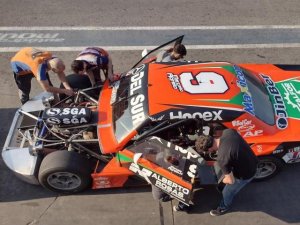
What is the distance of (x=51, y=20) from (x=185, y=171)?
5948 millimetres

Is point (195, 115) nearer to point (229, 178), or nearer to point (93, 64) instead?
point (229, 178)

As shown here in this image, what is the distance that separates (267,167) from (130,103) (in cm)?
207

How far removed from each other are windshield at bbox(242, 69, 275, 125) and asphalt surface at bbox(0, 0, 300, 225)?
1.03m

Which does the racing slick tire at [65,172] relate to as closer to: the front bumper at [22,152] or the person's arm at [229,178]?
the front bumper at [22,152]

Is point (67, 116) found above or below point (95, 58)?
below

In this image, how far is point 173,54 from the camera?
6.71m

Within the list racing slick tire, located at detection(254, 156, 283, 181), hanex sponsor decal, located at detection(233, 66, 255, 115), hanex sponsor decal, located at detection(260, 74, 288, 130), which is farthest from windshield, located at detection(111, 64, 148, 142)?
hanex sponsor decal, located at detection(260, 74, 288, 130)

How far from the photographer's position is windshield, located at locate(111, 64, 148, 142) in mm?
5324

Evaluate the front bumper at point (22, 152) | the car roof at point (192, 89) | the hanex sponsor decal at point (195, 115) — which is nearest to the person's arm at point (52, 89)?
the front bumper at point (22, 152)

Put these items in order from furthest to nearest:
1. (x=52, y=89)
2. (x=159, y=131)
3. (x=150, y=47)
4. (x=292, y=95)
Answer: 1. (x=150, y=47)
2. (x=52, y=89)
3. (x=292, y=95)
4. (x=159, y=131)

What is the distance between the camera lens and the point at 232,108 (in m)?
5.27

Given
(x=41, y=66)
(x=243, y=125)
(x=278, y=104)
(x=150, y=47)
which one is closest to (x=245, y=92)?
(x=243, y=125)

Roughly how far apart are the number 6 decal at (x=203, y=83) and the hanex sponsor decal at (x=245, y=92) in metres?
0.26

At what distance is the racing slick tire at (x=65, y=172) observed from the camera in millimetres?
5340
